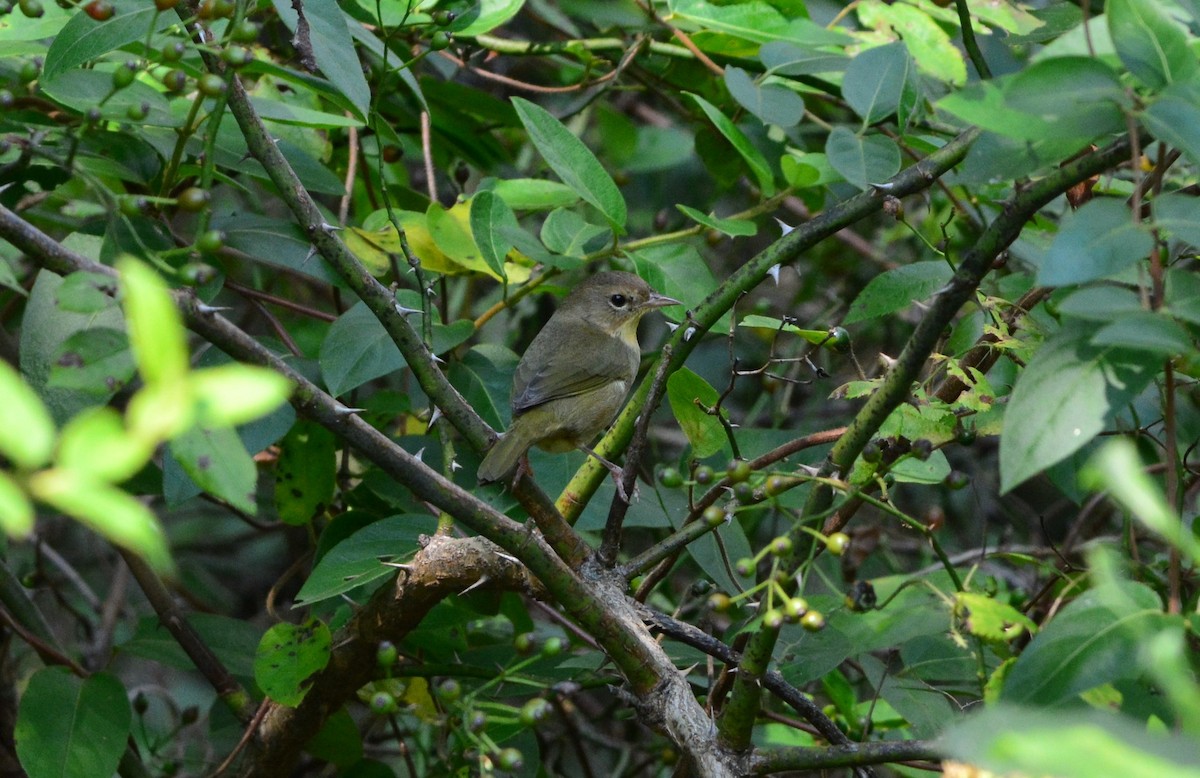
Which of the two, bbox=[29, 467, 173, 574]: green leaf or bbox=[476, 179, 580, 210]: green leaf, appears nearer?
bbox=[29, 467, 173, 574]: green leaf

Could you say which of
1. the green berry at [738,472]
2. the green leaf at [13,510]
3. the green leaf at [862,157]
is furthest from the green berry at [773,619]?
the green leaf at [13,510]

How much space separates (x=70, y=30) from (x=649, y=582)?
1722 millimetres

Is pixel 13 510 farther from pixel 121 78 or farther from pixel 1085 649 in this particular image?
pixel 121 78

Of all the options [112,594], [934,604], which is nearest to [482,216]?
[934,604]

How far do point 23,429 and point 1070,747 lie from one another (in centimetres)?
73

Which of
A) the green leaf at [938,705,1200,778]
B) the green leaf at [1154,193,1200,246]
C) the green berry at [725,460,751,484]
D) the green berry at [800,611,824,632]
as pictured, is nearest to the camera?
the green leaf at [938,705,1200,778]

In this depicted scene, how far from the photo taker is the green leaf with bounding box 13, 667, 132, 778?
2611 mm

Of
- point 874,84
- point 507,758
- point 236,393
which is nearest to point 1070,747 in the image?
point 236,393

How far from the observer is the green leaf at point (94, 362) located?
57.1 inches

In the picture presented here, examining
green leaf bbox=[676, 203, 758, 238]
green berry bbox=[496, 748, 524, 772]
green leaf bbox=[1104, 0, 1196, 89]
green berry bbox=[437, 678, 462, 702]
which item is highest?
green leaf bbox=[1104, 0, 1196, 89]

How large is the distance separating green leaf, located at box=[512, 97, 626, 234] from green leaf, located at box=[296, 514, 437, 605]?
0.89m

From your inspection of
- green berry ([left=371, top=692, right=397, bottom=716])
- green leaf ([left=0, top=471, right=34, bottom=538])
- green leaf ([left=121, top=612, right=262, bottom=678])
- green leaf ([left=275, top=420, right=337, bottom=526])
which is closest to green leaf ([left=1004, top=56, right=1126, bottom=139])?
green leaf ([left=0, top=471, right=34, bottom=538])

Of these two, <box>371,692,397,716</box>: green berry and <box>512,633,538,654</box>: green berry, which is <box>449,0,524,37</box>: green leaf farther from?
<box>371,692,397,716</box>: green berry

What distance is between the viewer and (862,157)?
8.54 ft
